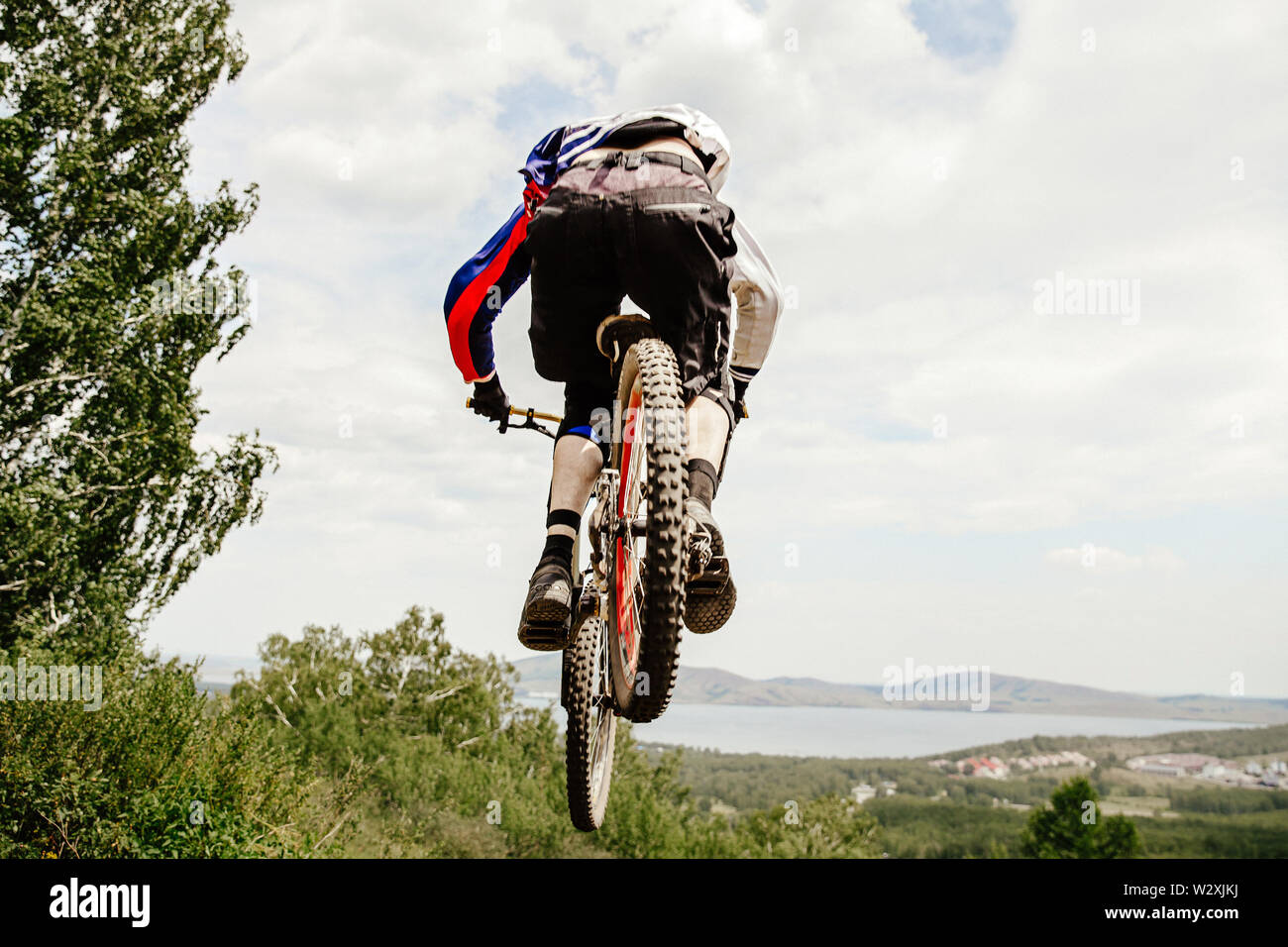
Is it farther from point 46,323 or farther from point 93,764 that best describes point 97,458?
point 93,764

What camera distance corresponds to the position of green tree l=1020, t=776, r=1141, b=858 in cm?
8231

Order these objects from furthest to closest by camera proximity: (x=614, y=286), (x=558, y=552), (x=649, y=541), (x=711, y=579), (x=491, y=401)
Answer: (x=491, y=401)
(x=558, y=552)
(x=614, y=286)
(x=711, y=579)
(x=649, y=541)

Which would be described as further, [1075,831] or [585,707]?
[1075,831]

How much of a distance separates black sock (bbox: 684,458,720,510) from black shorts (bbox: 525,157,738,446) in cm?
20

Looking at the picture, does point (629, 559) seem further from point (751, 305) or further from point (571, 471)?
point (751, 305)

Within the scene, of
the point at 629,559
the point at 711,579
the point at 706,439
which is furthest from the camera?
the point at 706,439

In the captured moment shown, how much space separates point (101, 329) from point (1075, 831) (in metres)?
88.4

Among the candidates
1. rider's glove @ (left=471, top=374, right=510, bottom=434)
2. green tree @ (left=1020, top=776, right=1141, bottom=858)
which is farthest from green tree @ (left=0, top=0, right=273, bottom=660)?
green tree @ (left=1020, top=776, right=1141, bottom=858)

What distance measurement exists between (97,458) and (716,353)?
1686 centimetres

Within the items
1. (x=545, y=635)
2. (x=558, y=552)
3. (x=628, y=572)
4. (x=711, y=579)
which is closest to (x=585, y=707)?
(x=545, y=635)

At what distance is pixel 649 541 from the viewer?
2.25 metres

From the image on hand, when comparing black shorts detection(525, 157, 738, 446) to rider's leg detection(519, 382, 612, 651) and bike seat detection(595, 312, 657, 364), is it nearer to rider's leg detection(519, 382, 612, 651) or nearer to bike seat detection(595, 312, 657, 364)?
bike seat detection(595, 312, 657, 364)

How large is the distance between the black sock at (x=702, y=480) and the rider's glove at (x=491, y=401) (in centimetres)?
77
